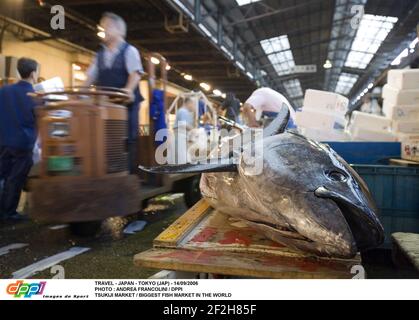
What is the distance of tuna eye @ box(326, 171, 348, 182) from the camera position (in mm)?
1346

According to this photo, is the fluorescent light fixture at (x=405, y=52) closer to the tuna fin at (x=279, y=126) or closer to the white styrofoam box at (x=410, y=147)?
the white styrofoam box at (x=410, y=147)

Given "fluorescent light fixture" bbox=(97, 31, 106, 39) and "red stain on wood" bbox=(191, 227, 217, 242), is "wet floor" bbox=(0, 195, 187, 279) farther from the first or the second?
"fluorescent light fixture" bbox=(97, 31, 106, 39)

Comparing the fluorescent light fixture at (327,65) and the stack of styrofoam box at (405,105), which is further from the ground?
the fluorescent light fixture at (327,65)

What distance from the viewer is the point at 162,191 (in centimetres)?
306

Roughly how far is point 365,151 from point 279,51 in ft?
3.89

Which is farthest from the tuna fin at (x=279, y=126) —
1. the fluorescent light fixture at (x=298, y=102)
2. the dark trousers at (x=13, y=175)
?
the dark trousers at (x=13, y=175)

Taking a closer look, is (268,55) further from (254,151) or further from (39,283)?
(39,283)

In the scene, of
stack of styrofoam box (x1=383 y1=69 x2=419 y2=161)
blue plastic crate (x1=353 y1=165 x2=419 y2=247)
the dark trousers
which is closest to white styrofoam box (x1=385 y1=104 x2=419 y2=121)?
stack of styrofoam box (x1=383 y1=69 x2=419 y2=161)

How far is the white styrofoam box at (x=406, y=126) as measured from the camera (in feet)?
8.37

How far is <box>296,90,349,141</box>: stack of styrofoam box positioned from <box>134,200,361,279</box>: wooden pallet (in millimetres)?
1613

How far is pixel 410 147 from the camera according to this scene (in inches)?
94.4

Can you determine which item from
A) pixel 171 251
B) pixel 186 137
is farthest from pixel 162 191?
pixel 171 251

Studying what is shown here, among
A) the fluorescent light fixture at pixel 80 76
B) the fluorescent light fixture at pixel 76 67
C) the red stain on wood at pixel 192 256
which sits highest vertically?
the fluorescent light fixture at pixel 76 67

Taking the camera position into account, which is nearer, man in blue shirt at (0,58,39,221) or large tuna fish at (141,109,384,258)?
large tuna fish at (141,109,384,258)
